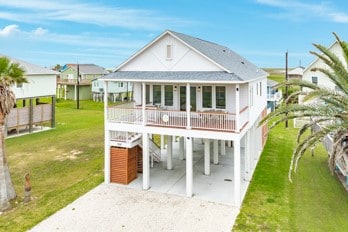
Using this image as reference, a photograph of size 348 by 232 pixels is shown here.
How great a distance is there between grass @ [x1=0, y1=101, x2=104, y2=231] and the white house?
2.56 m

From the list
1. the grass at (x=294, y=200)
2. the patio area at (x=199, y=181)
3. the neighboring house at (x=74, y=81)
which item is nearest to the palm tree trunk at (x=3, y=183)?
the patio area at (x=199, y=181)

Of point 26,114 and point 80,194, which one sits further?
point 26,114

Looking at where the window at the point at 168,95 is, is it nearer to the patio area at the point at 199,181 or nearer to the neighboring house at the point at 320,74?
the patio area at the point at 199,181

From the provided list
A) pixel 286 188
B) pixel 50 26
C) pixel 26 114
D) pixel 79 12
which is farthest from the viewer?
pixel 50 26

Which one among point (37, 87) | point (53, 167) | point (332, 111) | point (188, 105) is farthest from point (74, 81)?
point (332, 111)

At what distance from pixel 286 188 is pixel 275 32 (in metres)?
24.2

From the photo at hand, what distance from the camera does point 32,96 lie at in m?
31.1

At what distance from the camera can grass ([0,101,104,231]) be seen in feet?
45.0

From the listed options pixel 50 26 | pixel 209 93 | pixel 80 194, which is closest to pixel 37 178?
pixel 80 194

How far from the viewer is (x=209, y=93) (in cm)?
1773

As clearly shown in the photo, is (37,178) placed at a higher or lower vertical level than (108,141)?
lower

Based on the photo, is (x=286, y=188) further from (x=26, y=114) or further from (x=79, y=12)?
(x=26, y=114)

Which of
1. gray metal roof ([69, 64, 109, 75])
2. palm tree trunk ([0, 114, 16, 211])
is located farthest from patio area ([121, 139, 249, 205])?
gray metal roof ([69, 64, 109, 75])

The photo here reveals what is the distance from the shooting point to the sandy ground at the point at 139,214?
12334 mm
